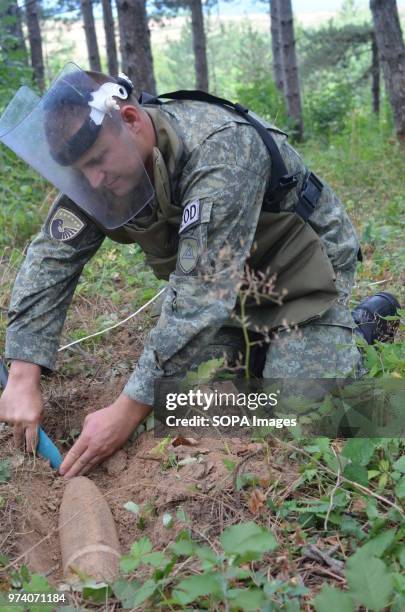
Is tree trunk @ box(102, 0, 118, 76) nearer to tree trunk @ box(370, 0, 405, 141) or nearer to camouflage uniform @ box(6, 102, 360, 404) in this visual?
tree trunk @ box(370, 0, 405, 141)

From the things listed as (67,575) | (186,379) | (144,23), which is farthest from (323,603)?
(144,23)

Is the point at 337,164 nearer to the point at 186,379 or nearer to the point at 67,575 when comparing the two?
the point at 186,379

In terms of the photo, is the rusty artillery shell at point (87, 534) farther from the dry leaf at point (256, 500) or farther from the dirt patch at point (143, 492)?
the dry leaf at point (256, 500)

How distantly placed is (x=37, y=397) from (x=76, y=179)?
Result: 825 mm

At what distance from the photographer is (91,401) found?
116 inches

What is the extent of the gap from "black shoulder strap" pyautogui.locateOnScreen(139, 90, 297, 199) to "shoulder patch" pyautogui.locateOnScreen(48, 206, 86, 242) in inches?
21.7

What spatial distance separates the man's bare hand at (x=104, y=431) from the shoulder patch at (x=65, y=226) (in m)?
0.83

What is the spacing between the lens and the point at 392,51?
7.64 meters

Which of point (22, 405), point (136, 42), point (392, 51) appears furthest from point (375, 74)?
point (22, 405)

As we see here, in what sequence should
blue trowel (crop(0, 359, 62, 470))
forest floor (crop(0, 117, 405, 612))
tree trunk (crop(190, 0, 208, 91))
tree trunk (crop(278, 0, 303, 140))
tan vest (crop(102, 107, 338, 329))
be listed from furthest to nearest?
tree trunk (crop(190, 0, 208, 91)) → tree trunk (crop(278, 0, 303, 140)) → tan vest (crop(102, 107, 338, 329)) → blue trowel (crop(0, 359, 62, 470)) → forest floor (crop(0, 117, 405, 612))

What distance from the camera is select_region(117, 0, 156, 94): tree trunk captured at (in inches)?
261

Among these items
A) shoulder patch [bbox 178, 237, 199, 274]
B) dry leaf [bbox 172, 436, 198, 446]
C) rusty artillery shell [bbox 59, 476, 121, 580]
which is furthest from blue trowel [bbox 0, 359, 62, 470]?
shoulder patch [bbox 178, 237, 199, 274]

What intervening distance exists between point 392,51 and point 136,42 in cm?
287

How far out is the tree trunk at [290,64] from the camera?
1203 cm
